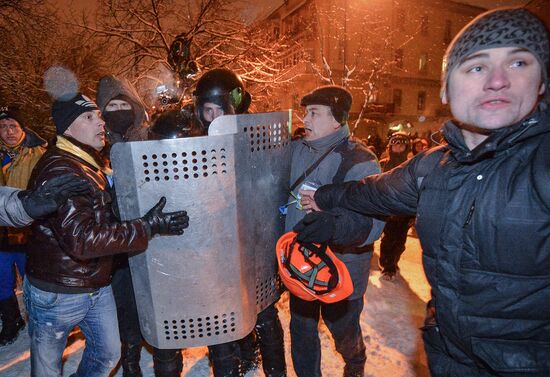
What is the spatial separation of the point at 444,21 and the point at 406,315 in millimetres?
33351

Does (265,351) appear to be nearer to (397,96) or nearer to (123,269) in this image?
(123,269)

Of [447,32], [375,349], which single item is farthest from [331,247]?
[447,32]

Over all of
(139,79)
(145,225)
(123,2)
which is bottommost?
(145,225)

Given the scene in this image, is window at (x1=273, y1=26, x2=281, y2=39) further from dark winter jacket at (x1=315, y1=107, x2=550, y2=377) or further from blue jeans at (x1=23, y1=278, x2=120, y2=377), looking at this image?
dark winter jacket at (x1=315, y1=107, x2=550, y2=377)

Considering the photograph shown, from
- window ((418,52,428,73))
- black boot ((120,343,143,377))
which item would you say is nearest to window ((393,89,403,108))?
window ((418,52,428,73))

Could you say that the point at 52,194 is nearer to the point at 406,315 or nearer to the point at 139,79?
the point at 406,315

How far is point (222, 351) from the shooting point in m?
2.11

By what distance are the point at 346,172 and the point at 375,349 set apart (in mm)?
2007

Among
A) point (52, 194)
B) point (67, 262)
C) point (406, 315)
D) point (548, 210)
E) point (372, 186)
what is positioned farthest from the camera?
point (406, 315)

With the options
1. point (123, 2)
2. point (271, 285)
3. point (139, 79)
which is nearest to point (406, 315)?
point (271, 285)

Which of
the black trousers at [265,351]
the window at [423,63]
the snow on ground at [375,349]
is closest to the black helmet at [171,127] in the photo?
the black trousers at [265,351]

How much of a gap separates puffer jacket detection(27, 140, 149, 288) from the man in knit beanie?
137cm

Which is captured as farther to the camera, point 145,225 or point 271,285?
point 271,285

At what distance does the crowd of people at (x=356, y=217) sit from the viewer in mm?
1169
